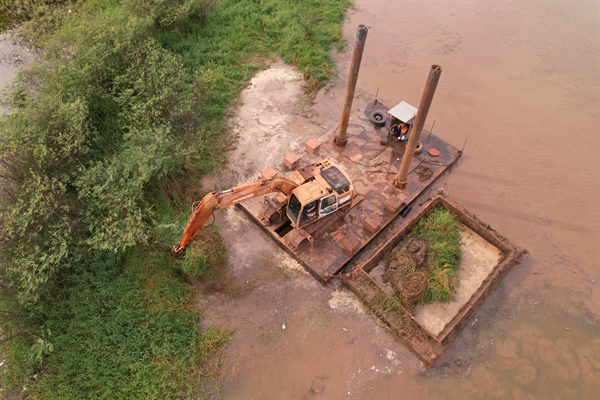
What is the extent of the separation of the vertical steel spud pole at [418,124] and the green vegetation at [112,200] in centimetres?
796

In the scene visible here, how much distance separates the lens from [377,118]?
19672mm

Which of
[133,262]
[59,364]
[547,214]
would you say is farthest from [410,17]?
[59,364]

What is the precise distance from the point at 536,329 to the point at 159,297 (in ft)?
44.2

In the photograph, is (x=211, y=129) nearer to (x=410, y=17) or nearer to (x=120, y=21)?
(x=120, y=21)

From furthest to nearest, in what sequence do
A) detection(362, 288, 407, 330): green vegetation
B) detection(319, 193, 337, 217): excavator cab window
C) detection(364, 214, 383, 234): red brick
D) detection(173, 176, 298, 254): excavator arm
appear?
detection(364, 214, 383, 234): red brick < detection(319, 193, 337, 217): excavator cab window < detection(362, 288, 407, 330): green vegetation < detection(173, 176, 298, 254): excavator arm

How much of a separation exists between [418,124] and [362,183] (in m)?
3.81

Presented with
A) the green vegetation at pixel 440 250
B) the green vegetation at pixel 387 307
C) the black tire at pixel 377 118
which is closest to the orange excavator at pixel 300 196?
the green vegetation at pixel 440 250

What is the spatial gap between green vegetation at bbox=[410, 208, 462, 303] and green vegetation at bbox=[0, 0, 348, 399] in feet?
25.2

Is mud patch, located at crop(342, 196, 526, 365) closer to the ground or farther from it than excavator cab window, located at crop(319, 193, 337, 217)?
closer to the ground

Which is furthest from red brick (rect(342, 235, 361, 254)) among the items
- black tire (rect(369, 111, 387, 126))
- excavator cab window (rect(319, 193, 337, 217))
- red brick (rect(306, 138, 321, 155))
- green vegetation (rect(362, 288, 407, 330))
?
black tire (rect(369, 111, 387, 126))

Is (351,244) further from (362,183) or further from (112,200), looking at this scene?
(112,200)

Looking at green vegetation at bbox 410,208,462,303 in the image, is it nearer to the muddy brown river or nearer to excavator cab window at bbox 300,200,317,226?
the muddy brown river

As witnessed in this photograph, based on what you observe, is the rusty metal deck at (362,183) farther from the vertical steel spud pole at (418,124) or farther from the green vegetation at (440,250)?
the green vegetation at (440,250)

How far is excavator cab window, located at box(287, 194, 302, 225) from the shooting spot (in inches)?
571
